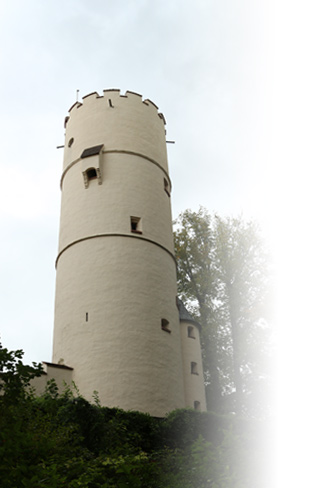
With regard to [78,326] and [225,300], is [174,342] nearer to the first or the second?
[78,326]

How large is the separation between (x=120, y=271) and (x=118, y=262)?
325mm

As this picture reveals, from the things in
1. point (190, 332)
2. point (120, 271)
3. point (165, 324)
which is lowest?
point (165, 324)

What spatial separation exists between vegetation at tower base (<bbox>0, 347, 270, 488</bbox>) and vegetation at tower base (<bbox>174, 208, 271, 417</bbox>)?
7.04m

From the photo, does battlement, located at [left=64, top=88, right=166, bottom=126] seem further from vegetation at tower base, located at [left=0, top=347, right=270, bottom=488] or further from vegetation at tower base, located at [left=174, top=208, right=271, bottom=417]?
vegetation at tower base, located at [left=0, top=347, right=270, bottom=488]

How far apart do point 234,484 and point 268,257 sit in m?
16.9

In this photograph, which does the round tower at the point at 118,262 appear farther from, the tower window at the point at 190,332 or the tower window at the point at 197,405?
the tower window at the point at 190,332

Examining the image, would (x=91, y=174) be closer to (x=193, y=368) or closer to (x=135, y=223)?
(x=135, y=223)

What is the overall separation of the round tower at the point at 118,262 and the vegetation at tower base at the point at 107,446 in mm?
1179

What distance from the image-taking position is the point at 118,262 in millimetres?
15875

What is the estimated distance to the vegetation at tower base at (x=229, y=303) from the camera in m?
20.8

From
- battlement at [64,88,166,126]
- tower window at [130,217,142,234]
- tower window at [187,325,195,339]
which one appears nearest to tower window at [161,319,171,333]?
tower window at [187,325,195,339]

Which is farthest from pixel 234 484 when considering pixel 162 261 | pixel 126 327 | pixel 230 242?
pixel 230 242

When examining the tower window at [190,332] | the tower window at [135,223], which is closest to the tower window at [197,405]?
the tower window at [190,332]

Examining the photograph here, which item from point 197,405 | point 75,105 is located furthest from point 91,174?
point 197,405
